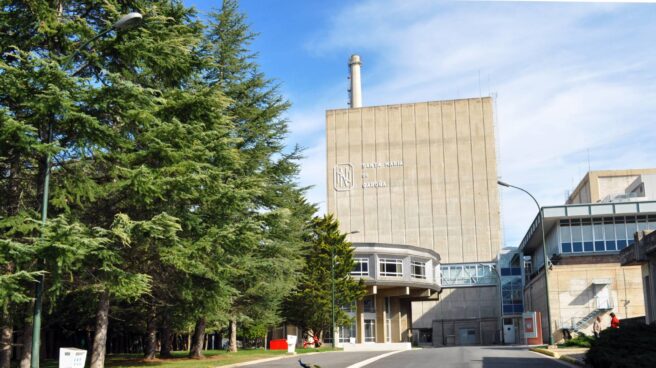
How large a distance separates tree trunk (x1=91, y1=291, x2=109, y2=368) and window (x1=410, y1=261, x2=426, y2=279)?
43.7 m

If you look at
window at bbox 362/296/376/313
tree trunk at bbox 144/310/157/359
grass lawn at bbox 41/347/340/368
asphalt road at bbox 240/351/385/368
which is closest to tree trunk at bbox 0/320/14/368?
grass lawn at bbox 41/347/340/368

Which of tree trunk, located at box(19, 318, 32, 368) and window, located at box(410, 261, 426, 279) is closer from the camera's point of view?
tree trunk, located at box(19, 318, 32, 368)

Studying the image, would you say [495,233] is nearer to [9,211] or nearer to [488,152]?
[488,152]

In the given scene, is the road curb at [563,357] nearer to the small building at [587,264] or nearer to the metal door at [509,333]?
the small building at [587,264]

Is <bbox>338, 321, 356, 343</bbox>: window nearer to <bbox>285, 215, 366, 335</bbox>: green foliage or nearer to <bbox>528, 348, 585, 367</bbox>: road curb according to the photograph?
<bbox>285, 215, 366, 335</bbox>: green foliage

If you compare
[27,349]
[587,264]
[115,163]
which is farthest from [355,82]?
[27,349]

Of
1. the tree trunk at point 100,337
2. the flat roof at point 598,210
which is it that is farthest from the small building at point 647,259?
the flat roof at point 598,210

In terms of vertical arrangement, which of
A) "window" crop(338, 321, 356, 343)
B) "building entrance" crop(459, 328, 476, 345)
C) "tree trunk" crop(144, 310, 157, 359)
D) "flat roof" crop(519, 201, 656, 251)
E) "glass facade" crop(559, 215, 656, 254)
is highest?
"flat roof" crop(519, 201, 656, 251)

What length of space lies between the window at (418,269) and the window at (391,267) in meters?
1.51

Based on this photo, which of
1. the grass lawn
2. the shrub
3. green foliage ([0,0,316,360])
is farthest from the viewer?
the grass lawn

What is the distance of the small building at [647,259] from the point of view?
22.7 meters

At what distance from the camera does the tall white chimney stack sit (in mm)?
102875

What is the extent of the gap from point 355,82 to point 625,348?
92.6m

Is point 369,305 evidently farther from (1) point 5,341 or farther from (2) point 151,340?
(1) point 5,341
